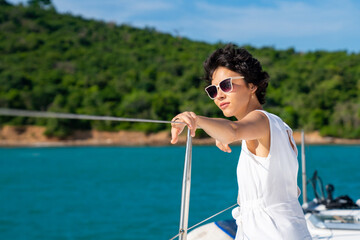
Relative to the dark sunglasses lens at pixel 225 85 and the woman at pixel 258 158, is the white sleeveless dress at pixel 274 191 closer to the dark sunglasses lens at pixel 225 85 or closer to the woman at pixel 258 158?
the woman at pixel 258 158

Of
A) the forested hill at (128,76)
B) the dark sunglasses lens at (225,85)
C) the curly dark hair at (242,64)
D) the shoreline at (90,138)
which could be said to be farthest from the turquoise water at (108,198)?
the shoreline at (90,138)

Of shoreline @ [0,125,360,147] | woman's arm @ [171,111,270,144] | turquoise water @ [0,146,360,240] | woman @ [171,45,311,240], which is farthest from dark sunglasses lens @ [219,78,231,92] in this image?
shoreline @ [0,125,360,147]

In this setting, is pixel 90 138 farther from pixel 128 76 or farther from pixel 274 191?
pixel 274 191

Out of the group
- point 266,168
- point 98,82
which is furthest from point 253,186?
point 98,82

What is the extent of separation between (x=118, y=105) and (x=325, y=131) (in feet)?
72.8

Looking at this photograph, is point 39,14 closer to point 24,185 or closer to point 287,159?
point 24,185

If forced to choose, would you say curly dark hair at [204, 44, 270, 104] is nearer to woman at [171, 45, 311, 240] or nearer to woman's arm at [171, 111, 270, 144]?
woman at [171, 45, 311, 240]

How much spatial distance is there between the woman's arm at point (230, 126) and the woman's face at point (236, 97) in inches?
5.0

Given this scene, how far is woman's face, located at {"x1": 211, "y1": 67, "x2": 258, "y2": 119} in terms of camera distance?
3.94 feet

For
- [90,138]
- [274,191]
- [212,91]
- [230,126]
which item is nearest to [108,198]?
[212,91]

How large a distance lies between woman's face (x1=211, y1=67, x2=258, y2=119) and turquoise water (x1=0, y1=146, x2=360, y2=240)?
7.54ft

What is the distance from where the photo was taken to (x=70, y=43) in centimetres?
5997

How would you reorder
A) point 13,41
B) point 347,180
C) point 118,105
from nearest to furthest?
1. point 347,180
2. point 118,105
3. point 13,41

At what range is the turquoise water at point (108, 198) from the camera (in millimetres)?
10266
